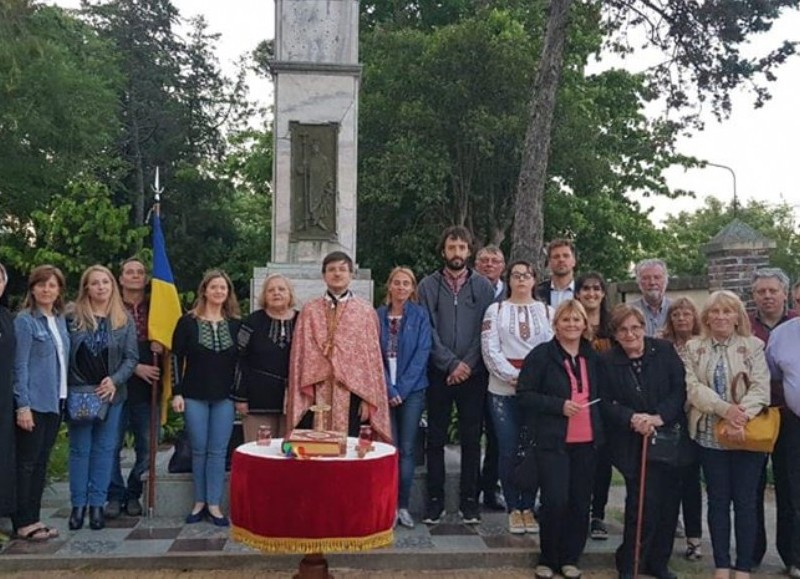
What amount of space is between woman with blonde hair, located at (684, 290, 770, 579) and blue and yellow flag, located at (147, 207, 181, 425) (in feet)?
10.7

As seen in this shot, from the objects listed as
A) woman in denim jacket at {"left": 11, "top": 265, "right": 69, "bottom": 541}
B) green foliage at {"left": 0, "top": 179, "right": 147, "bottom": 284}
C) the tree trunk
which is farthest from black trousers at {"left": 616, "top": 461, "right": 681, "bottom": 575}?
green foliage at {"left": 0, "top": 179, "right": 147, "bottom": 284}

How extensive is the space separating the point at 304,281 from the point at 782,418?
3.58m

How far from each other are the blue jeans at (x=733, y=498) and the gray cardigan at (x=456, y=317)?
1.53m

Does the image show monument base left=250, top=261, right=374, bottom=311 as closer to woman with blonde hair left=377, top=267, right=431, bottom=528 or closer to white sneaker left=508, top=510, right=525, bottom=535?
woman with blonde hair left=377, top=267, right=431, bottom=528

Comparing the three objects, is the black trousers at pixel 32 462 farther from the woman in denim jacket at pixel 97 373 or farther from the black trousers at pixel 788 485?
the black trousers at pixel 788 485

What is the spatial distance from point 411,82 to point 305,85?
11883 millimetres

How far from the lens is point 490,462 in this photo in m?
5.88

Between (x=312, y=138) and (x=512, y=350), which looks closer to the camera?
(x=512, y=350)

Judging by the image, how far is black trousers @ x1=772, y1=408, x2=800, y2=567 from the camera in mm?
4785

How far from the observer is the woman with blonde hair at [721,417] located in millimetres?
4566

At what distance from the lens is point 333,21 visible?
703cm

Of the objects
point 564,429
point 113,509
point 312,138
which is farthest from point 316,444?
point 312,138

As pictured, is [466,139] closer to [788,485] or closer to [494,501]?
[494,501]

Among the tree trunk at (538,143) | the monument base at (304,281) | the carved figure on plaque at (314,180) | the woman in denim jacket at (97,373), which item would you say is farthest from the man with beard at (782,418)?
the tree trunk at (538,143)
